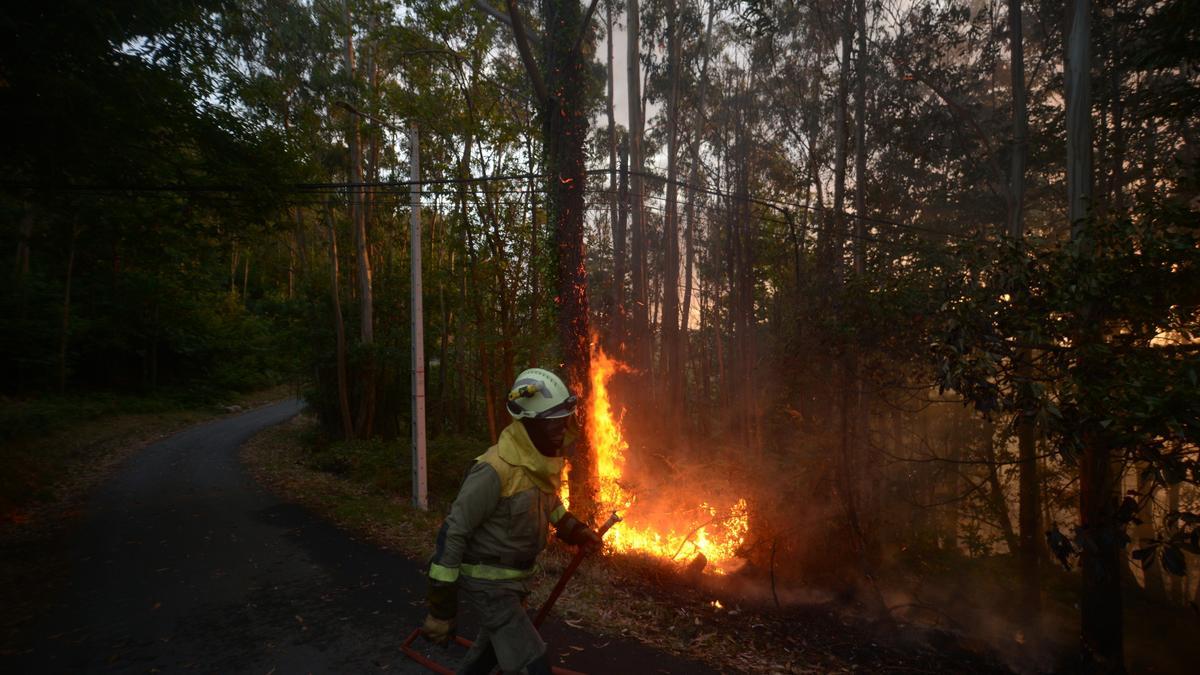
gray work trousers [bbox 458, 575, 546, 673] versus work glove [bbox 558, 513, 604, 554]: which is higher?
work glove [bbox 558, 513, 604, 554]

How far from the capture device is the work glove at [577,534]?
3.52 meters

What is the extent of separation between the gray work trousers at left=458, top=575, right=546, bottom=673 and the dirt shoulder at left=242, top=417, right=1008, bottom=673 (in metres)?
2.75

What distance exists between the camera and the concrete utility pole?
A: 1016 cm

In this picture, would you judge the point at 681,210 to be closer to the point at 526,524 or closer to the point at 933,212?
the point at 933,212

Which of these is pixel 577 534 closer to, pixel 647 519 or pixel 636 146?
pixel 647 519

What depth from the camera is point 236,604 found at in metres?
6.09

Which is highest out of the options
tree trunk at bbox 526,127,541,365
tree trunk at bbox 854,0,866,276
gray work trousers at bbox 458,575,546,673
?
tree trunk at bbox 854,0,866,276

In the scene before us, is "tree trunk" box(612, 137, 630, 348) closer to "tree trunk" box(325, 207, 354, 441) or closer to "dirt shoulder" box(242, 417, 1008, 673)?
"tree trunk" box(325, 207, 354, 441)

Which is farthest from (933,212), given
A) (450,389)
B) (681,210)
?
(450,389)

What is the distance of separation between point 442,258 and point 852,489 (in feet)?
54.8

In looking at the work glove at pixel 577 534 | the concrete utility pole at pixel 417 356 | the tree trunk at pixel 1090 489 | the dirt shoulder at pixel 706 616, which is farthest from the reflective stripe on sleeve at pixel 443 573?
the concrete utility pole at pixel 417 356

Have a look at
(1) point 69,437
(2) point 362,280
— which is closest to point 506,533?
(2) point 362,280

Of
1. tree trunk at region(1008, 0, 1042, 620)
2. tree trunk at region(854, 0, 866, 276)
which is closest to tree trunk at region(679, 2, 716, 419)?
tree trunk at region(854, 0, 866, 276)

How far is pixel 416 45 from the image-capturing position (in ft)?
40.8
